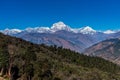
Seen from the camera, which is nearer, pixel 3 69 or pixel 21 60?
pixel 3 69

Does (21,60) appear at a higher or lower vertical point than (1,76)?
higher

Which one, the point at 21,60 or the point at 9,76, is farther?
the point at 21,60

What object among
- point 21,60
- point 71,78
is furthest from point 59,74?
point 21,60

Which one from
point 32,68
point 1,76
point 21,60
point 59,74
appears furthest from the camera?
point 59,74

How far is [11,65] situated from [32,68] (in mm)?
13605

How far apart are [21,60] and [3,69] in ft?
87.7

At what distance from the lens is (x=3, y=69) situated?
5797 inches

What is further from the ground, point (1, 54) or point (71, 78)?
point (1, 54)

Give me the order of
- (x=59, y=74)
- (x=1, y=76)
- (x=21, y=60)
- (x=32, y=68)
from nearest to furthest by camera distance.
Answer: (x=1, y=76)
(x=32, y=68)
(x=21, y=60)
(x=59, y=74)

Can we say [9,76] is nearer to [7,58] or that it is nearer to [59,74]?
Result: [7,58]

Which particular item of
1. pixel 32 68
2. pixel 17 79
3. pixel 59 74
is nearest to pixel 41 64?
pixel 32 68

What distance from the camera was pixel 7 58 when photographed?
147 meters

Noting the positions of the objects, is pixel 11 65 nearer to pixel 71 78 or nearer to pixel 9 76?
pixel 9 76

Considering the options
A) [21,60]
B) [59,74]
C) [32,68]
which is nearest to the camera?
[32,68]
